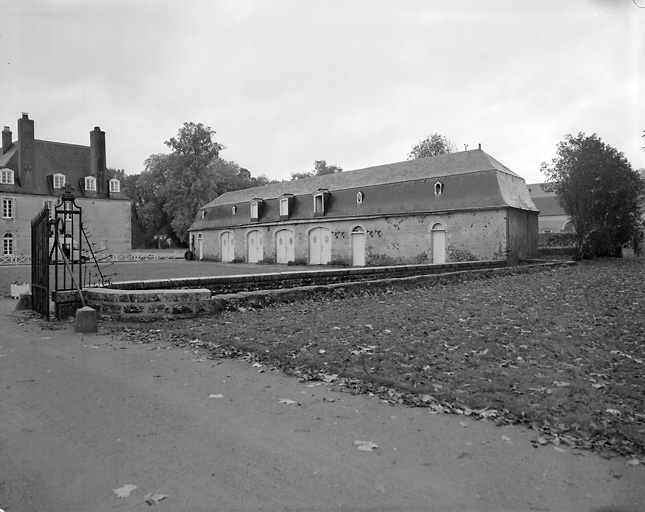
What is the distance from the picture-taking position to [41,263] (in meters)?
9.42

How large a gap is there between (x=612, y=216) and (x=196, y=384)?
101ft

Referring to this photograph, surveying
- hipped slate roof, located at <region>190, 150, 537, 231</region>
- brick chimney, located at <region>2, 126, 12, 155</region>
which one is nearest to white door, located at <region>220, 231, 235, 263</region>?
hipped slate roof, located at <region>190, 150, 537, 231</region>

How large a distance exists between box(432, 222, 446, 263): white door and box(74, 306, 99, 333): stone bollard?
21860 millimetres

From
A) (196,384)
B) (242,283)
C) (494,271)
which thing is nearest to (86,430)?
(196,384)

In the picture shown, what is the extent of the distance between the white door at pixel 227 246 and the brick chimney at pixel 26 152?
1873 cm

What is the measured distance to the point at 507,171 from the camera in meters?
27.7

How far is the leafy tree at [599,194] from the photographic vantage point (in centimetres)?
2795

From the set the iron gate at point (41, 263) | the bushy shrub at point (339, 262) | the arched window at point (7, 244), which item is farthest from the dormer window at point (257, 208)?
the iron gate at point (41, 263)

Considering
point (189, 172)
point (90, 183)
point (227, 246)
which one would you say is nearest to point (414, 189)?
point (227, 246)

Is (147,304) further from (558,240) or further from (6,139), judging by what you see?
(6,139)

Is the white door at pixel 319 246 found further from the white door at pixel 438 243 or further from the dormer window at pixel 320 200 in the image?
the white door at pixel 438 243

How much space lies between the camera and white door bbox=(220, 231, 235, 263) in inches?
1567

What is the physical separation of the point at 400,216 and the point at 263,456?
2593 cm

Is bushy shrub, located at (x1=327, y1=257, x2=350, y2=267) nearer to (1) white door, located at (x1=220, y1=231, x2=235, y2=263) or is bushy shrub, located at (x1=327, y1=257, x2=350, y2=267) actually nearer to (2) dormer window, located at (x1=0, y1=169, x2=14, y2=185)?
(1) white door, located at (x1=220, y1=231, x2=235, y2=263)
